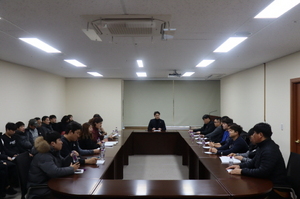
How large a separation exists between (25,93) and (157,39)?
4.58 m

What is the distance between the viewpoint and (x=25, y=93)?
6426mm

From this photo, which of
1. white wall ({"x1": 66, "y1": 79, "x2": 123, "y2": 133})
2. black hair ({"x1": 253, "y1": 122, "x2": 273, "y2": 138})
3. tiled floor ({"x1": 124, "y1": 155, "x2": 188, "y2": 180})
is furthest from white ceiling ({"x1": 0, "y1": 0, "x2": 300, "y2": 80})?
white wall ({"x1": 66, "y1": 79, "x2": 123, "y2": 133})

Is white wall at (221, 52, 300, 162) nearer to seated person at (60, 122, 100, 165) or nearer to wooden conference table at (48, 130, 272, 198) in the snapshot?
wooden conference table at (48, 130, 272, 198)

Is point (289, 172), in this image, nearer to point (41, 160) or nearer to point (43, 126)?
point (41, 160)

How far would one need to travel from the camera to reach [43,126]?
6.48 m

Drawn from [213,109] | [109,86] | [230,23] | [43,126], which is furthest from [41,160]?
[213,109]

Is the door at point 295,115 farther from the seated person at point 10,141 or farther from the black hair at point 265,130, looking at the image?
the seated person at point 10,141

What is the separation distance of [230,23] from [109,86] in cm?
722

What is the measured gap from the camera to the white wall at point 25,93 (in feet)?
18.2

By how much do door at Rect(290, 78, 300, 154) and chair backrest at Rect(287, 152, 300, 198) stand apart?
221cm

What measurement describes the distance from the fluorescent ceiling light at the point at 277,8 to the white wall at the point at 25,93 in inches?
216

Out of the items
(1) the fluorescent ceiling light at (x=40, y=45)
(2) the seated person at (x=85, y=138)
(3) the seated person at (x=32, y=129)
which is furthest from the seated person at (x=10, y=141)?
(1) the fluorescent ceiling light at (x=40, y=45)

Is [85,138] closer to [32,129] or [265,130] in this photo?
[32,129]

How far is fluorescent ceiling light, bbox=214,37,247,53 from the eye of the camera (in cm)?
363
